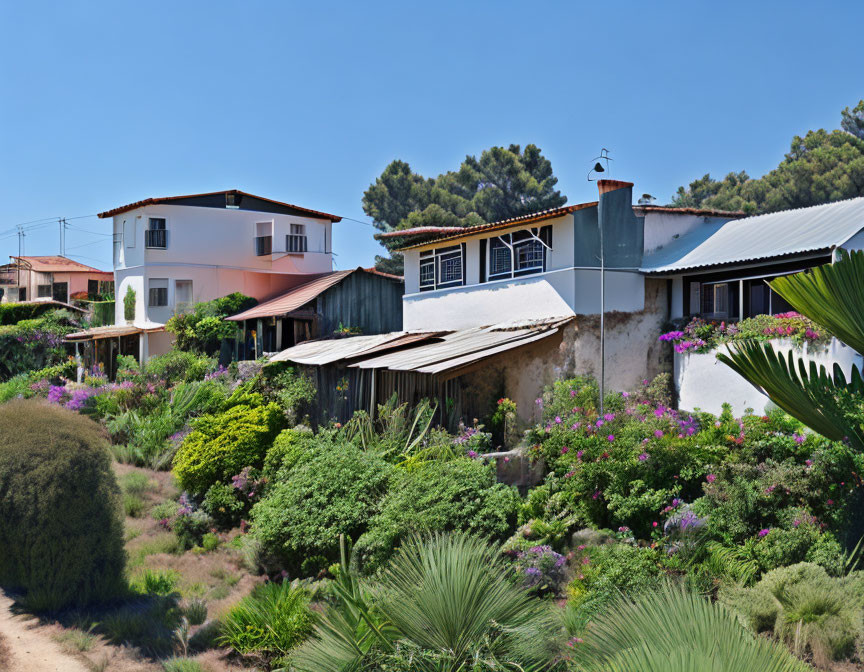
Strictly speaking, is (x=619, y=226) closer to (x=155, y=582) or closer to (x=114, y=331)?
(x=155, y=582)

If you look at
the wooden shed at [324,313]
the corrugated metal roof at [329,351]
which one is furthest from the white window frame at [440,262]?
the wooden shed at [324,313]

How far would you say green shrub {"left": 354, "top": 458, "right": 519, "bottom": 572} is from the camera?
37.2ft

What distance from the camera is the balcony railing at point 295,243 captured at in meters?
37.2

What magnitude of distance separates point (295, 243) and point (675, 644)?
3461 cm

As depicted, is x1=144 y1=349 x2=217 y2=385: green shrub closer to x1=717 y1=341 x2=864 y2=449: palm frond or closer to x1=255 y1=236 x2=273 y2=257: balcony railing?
x1=255 y1=236 x2=273 y2=257: balcony railing

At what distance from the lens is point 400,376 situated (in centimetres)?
1766

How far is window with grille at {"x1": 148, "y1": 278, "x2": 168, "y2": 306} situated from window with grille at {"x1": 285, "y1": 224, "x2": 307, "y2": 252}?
5932 millimetres

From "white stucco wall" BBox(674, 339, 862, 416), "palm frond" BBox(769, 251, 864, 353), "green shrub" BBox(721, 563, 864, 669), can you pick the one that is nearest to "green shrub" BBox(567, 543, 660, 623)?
"green shrub" BBox(721, 563, 864, 669)

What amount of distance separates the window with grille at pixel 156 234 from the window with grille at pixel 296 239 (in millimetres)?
5627

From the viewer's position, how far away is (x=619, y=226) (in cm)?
1873

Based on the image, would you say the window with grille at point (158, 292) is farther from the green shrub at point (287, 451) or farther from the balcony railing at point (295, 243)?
the green shrub at point (287, 451)

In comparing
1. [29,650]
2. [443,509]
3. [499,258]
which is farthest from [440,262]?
[29,650]

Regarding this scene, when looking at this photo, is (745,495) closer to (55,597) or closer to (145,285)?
(55,597)

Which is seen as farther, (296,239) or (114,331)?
(296,239)
